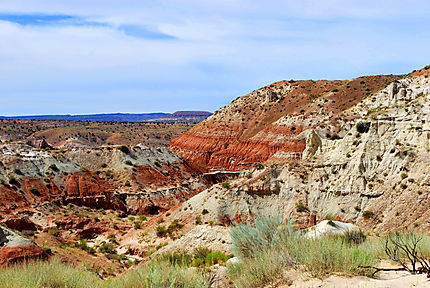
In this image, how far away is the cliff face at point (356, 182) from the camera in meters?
24.1

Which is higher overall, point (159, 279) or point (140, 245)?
point (159, 279)

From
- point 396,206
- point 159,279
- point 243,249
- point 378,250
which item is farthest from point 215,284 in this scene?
point 396,206

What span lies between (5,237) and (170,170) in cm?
3785

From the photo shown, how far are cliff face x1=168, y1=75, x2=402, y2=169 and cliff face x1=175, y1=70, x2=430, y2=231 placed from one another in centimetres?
3201

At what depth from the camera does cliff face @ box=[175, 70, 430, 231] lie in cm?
2414

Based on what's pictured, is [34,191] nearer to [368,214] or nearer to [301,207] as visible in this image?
[301,207]

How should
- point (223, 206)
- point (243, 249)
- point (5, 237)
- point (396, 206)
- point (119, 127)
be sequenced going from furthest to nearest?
point (119, 127), point (223, 206), point (396, 206), point (5, 237), point (243, 249)

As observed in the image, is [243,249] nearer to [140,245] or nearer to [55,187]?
[140,245]

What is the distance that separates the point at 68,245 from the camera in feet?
96.3

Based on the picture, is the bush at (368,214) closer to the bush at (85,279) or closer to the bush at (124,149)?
the bush at (85,279)

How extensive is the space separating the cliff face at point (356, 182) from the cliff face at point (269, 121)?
105 ft

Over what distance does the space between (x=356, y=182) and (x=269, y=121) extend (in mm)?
52285

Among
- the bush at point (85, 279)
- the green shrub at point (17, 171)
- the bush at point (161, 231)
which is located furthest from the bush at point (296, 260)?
the green shrub at point (17, 171)

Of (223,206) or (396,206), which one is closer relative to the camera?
(396,206)
